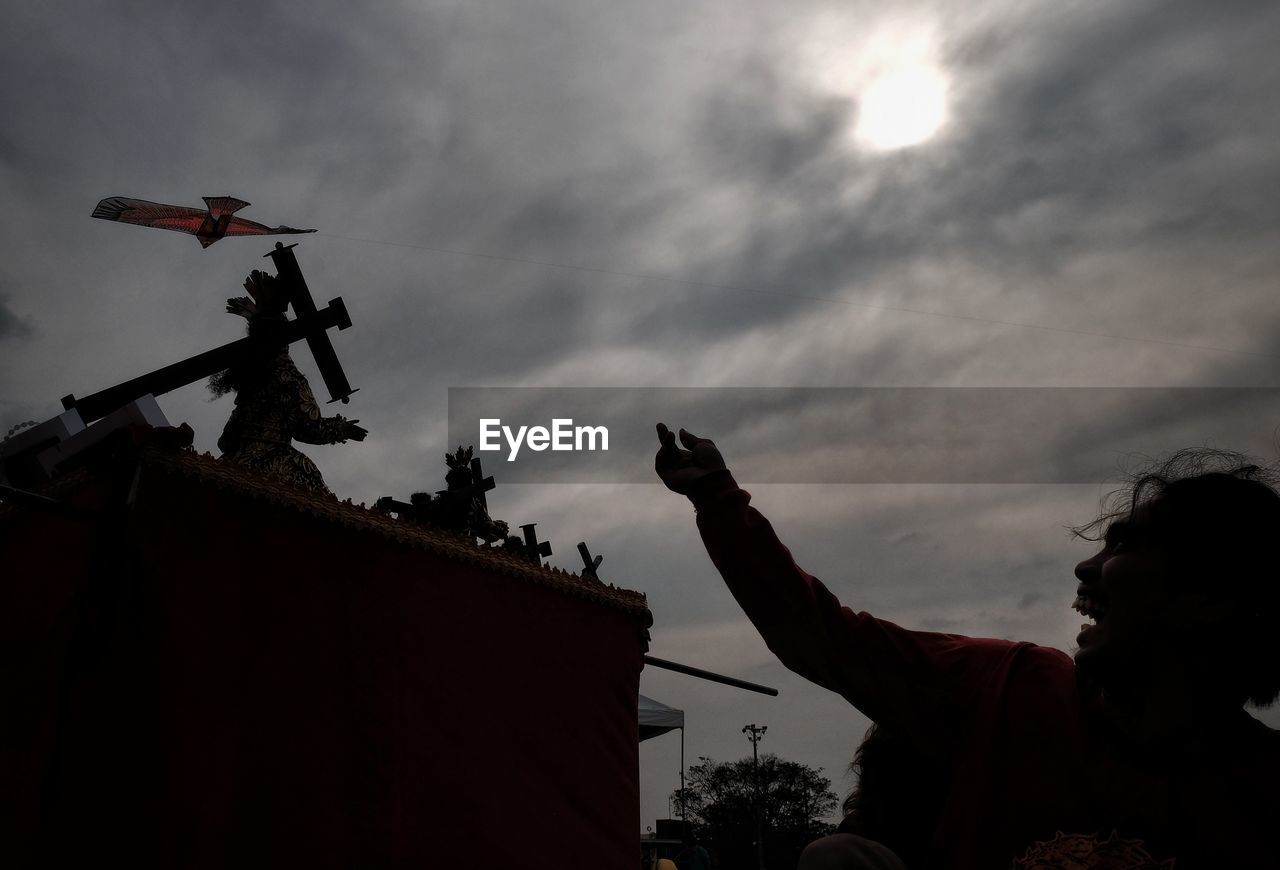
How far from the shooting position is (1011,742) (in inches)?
50.8

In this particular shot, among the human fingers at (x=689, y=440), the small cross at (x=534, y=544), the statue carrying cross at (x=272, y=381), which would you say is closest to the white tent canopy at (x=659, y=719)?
the small cross at (x=534, y=544)

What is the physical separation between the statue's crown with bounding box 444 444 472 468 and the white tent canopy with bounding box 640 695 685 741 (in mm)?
5338

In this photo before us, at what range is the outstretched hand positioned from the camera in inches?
55.8

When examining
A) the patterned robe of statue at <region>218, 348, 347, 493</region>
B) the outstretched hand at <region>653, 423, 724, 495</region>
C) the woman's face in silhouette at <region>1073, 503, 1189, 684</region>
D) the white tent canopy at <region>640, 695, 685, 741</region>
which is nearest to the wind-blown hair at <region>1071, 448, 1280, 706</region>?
the woman's face in silhouette at <region>1073, 503, 1189, 684</region>

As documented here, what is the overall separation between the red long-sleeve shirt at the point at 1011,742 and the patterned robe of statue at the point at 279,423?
145 inches

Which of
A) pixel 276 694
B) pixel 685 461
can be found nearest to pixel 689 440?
pixel 685 461

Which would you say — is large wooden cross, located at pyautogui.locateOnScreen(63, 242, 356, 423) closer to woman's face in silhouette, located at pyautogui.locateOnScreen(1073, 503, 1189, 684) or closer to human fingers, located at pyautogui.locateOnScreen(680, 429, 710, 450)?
human fingers, located at pyautogui.locateOnScreen(680, 429, 710, 450)

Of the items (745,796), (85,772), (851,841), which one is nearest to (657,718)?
(85,772)

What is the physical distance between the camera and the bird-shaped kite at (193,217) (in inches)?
181

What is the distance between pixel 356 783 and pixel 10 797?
1.34m

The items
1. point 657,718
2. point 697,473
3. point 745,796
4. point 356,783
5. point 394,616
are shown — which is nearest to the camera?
point 697,473

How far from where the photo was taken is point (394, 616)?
14.6 feet

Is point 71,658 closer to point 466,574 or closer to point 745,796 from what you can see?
point 466,574

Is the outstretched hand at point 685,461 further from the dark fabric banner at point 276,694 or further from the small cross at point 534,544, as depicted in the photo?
the small cross at point 534,544
